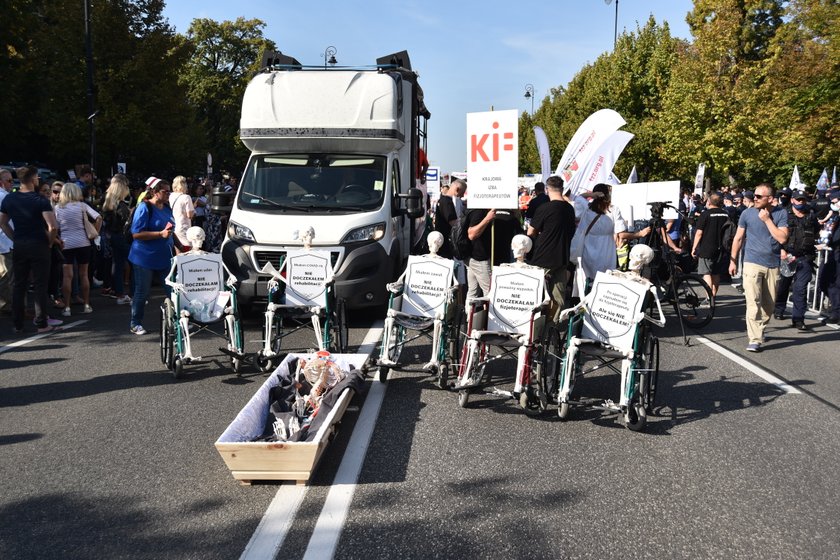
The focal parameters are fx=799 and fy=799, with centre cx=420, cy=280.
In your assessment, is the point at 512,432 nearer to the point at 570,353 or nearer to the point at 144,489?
the point at 570,353

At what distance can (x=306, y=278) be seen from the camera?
27.7ft

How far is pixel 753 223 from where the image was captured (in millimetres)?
9891

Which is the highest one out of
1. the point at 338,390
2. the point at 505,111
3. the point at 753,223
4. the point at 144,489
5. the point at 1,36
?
the point at 1,36

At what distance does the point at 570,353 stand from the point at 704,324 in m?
5.61

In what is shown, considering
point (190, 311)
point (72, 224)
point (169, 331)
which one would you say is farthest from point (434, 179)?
point (169, 331)

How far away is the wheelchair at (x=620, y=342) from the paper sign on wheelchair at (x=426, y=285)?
1536 mm

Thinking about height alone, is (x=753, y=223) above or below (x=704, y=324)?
above

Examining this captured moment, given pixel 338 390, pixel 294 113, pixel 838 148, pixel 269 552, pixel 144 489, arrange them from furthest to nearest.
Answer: pixel 838 148, pixel 294 113, pixel 338 390, pixel 144 489, pixel 269 552

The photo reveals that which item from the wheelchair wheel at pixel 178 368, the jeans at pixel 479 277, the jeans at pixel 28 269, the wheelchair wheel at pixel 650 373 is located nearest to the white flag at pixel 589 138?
the jeans at pixel 479 277

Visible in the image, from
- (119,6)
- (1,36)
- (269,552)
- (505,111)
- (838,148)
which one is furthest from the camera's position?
(119,6)

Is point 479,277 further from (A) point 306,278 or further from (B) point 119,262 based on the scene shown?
(B) point 119,262

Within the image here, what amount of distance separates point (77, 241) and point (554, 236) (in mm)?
7260

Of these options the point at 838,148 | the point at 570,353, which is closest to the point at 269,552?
the point at 570,353

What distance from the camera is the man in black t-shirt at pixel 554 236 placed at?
8.45m
